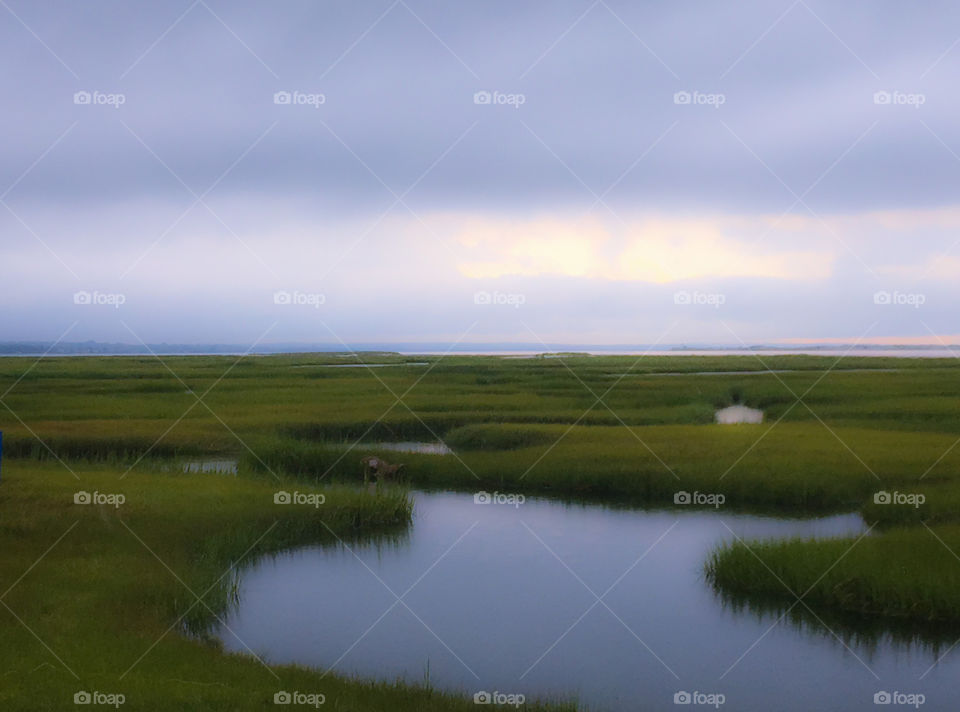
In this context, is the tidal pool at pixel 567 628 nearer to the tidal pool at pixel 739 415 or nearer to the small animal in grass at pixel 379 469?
the small animal in grass at pixel 379 469

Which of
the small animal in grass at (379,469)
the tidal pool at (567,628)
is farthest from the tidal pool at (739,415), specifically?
the tidal pool at (567,628)

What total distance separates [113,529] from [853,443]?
22.6 meters

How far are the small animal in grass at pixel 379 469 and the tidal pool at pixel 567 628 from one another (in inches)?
212

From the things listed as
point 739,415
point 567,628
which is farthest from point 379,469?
point 739,415

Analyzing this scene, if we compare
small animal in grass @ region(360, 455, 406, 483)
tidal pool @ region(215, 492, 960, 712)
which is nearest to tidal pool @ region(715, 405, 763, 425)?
small animal in grass @ region(360, 455, 406, 483)

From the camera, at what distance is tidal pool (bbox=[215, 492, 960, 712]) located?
10672mm

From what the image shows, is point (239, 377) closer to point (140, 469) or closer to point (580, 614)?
point (140, 469)

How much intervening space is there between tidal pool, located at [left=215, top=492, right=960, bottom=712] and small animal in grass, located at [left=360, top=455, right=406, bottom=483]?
17.7ft

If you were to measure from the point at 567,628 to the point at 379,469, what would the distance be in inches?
458

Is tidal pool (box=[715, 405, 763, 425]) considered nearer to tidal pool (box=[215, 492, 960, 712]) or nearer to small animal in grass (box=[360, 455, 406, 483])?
small animal in grass (box=[360, 455, 406, 483])

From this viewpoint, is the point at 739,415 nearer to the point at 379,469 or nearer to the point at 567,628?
the point at 379,469

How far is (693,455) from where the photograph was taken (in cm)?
2431

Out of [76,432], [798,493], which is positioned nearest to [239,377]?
[76,432]

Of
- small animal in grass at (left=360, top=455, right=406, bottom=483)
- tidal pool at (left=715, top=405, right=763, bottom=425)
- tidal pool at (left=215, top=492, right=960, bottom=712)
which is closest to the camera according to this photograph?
tidal pool at (left=215, top=492, right=960, bottom=712)
